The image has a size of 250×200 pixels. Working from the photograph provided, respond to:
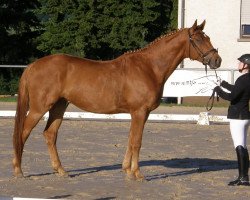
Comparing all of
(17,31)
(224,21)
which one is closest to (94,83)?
(224,21)

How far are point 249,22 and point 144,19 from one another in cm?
737

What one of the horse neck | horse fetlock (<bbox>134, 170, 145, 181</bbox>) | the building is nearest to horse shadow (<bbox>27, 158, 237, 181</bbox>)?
horse fetlock (<bbox>134, 170, 145, 181</bbox>)

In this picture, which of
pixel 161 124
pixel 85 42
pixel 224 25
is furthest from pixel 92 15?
pixel 161 124

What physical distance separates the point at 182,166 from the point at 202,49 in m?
2.34

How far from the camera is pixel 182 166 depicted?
40.5 ft

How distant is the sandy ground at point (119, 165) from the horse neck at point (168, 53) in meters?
1.59

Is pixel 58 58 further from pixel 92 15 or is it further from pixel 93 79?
pixel 92 15

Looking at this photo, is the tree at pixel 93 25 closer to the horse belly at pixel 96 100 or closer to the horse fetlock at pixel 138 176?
the horse belly at pixel 96 100

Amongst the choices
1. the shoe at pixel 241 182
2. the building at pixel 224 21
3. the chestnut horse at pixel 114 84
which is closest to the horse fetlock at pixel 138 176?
the chestnut horse at pixel 114 84

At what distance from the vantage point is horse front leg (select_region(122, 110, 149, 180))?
10.6 metres

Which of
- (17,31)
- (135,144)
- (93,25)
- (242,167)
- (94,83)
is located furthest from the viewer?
(17,31)

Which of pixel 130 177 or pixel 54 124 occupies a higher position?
pixel 54 124

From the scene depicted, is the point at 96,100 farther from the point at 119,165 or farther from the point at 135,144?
the point at 119,165

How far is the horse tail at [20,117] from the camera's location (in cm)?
1072
